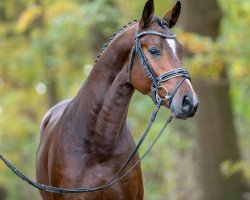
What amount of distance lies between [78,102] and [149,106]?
1123 cm

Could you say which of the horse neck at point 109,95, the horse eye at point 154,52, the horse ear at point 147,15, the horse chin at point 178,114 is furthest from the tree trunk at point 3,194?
the horse chin at point 178,114

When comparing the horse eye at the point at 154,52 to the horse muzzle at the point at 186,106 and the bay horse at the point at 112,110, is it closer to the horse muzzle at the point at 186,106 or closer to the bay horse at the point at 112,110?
the bay horse at the point at 112,110

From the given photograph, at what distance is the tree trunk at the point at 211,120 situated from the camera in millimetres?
13484

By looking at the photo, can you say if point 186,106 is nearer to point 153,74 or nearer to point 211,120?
point 153,74

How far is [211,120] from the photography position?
13.6m

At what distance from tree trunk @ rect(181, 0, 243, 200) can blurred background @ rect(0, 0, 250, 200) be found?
0.06ft


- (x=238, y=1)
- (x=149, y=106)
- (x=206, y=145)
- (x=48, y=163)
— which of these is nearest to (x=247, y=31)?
(x=238, y=1)

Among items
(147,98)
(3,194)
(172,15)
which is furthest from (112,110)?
(3,194)

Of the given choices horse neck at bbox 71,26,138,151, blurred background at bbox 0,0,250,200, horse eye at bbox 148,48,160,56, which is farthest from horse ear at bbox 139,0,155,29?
blurred background at bbox 0,0,250,200

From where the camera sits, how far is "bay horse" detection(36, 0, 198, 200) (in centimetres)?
577

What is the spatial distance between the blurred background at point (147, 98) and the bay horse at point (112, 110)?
6.28 m

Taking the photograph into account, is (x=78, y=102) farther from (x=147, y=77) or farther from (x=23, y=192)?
(x=23, y=192)

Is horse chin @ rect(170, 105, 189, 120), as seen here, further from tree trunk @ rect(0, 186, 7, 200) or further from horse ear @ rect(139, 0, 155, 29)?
tree trunk @ rect(0, 186, 7, 200)

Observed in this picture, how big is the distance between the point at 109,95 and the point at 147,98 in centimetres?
1152
